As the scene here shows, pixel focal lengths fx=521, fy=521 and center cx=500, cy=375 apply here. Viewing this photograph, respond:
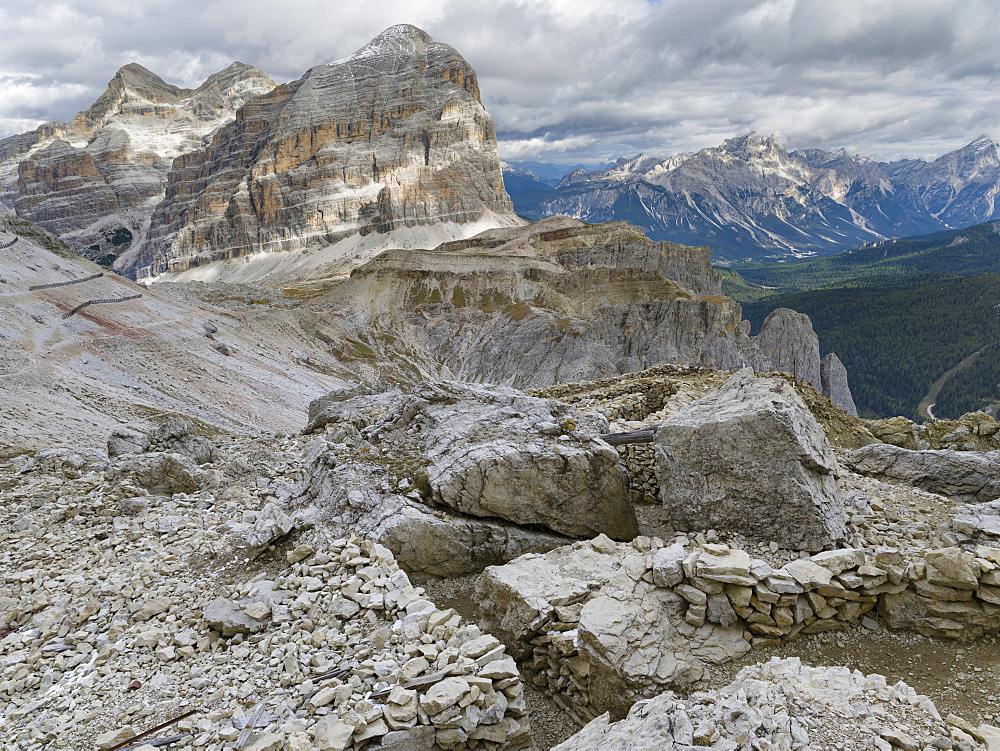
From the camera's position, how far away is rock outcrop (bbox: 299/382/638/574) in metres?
10.6

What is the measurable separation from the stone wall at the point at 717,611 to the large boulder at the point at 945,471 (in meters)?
4.74

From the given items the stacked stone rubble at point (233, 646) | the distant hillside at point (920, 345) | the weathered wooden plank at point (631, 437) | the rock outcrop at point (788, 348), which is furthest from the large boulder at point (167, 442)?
the distant hillside at point (920, 345)

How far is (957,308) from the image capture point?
18075 cm

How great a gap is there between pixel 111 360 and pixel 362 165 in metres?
152

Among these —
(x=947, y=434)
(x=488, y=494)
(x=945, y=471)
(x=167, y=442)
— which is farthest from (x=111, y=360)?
(x=947, y=434)

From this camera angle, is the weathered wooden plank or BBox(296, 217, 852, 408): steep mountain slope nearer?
the weathered wooden plank

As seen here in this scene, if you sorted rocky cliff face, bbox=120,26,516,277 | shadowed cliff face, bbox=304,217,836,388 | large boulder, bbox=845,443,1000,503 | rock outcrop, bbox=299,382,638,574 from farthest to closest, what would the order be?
rocky cliff face, bbox=120,26,516,277 < shadowed cliff face, bbox=304,217,836,388 < large boulder, bbox=845,443,1000,503 < rock outcrop, bbox=299,382,638,574

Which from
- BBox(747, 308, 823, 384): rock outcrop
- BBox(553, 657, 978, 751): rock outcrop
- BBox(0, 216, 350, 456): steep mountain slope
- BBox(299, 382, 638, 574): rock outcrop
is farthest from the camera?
BBox(747, 308, 823, 384): rock outcrop

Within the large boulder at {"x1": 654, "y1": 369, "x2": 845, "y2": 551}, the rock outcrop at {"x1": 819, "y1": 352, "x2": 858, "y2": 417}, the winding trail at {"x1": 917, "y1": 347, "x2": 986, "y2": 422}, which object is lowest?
the winding trail at {"x1": 917, "y1": 347, "x2": 986, "y2": 422}

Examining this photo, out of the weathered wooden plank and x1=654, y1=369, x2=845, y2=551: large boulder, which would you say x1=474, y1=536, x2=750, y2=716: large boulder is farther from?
the weathered wooden plank

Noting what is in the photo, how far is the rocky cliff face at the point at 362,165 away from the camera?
173 m

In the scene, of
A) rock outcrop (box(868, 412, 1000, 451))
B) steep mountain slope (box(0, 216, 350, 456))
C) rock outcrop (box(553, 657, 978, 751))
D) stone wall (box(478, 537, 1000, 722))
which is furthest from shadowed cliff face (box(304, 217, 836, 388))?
rock outcrop (box(553, 657, 978, 751))

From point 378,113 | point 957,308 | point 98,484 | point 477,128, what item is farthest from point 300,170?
point 957,308

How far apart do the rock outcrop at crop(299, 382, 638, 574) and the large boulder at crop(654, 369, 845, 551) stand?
1.34 m
